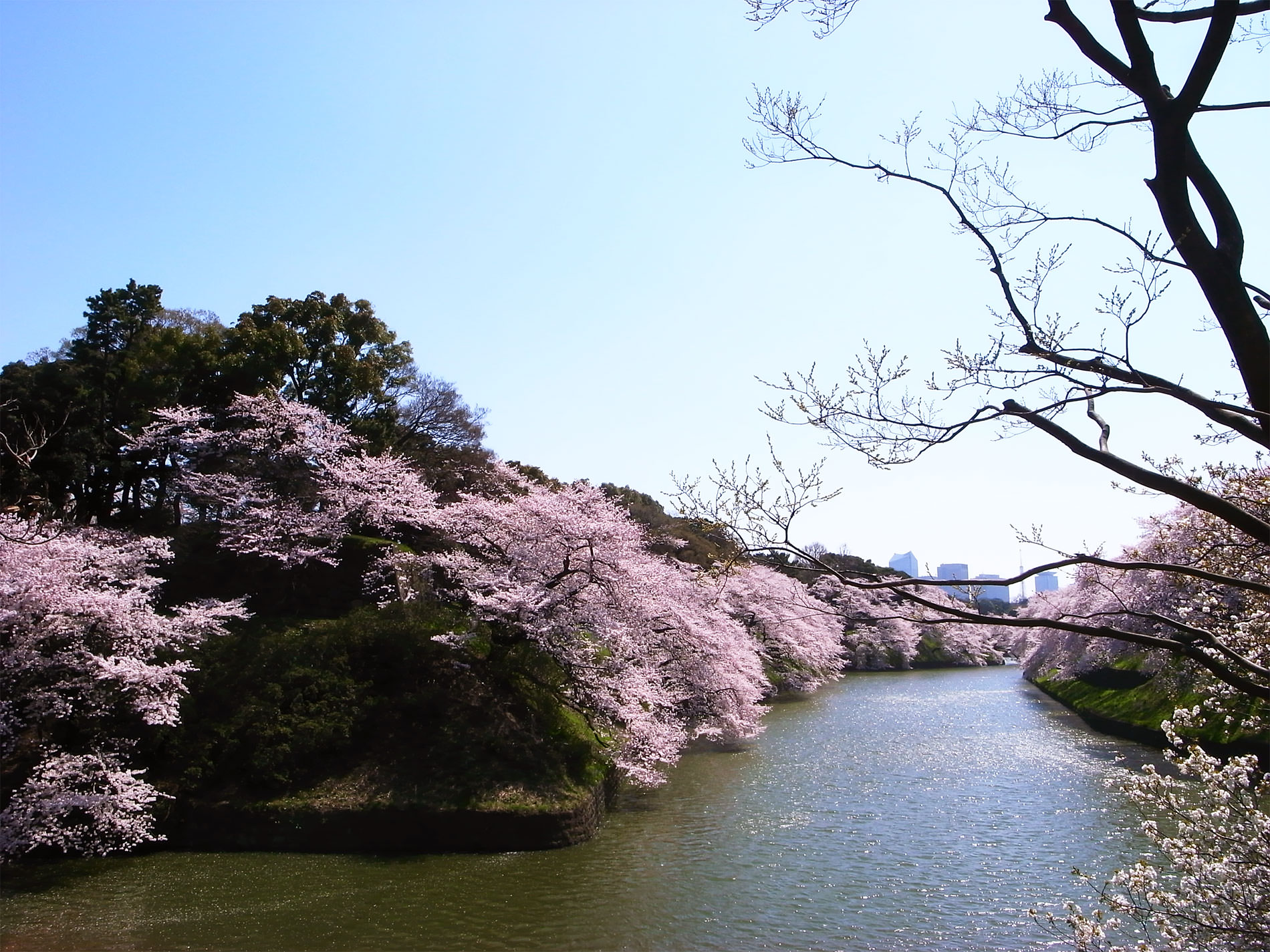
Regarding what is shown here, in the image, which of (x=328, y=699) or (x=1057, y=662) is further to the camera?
(x=1057, y=662)

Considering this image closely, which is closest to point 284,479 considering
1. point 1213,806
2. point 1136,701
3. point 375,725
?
point 375,725

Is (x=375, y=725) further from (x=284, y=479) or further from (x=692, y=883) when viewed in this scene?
(x=284, y=479)

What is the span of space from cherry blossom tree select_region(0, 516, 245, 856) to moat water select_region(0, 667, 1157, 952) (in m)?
0.80

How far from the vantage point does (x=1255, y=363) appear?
12.2 feet

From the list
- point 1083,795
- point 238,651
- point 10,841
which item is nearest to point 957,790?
point 1083,795

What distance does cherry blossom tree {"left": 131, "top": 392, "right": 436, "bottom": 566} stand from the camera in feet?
66.8

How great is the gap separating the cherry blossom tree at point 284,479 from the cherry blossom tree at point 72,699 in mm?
5513

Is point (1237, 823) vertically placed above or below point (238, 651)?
above

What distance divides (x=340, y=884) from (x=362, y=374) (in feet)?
54.1

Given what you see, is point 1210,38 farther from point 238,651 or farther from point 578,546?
point 238,651

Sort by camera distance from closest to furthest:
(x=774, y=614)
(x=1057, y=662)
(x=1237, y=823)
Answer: (x=1237, y=823) < (x=1057, y=662) < (x=774, y=614)

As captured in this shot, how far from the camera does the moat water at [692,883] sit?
10.4 meters

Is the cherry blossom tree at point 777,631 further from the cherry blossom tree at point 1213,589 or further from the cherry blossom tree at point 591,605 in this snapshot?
the cherry blossom tree at point 1213,589

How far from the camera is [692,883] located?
12.3 m
